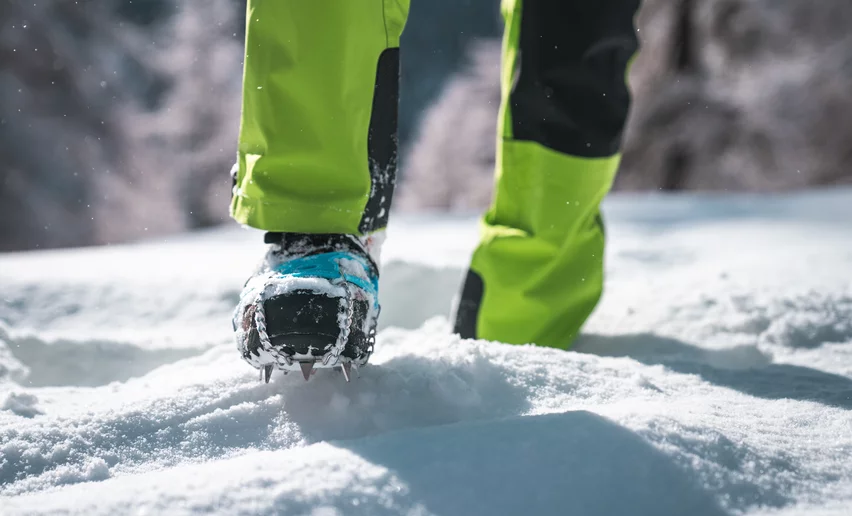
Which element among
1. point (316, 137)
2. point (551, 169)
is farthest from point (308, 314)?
point (551, 169)

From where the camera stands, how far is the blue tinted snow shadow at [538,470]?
481mm

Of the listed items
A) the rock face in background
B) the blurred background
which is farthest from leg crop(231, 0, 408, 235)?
the rock face in background

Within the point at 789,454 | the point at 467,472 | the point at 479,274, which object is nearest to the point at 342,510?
the point at 467,472

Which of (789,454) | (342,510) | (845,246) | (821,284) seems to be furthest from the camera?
(845,246)

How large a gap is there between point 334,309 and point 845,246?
126cm

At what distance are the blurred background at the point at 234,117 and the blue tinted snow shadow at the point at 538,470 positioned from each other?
6335 millimetres

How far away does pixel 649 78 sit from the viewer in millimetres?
8281

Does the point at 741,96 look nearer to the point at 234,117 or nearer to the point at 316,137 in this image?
the point at 234,117

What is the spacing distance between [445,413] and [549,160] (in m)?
0.53

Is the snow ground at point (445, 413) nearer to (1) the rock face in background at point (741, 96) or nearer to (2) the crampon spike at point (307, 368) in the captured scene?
(2) the crampon spike at point (307, 368)

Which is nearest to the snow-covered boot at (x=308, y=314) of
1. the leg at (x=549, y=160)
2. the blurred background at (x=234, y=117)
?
the leg at (x=549, y=160)

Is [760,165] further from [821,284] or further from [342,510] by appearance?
[342,510]

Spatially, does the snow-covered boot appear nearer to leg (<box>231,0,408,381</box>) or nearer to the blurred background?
leg (<box>231,0,408,381</box>)

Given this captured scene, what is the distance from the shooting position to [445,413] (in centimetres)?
62
